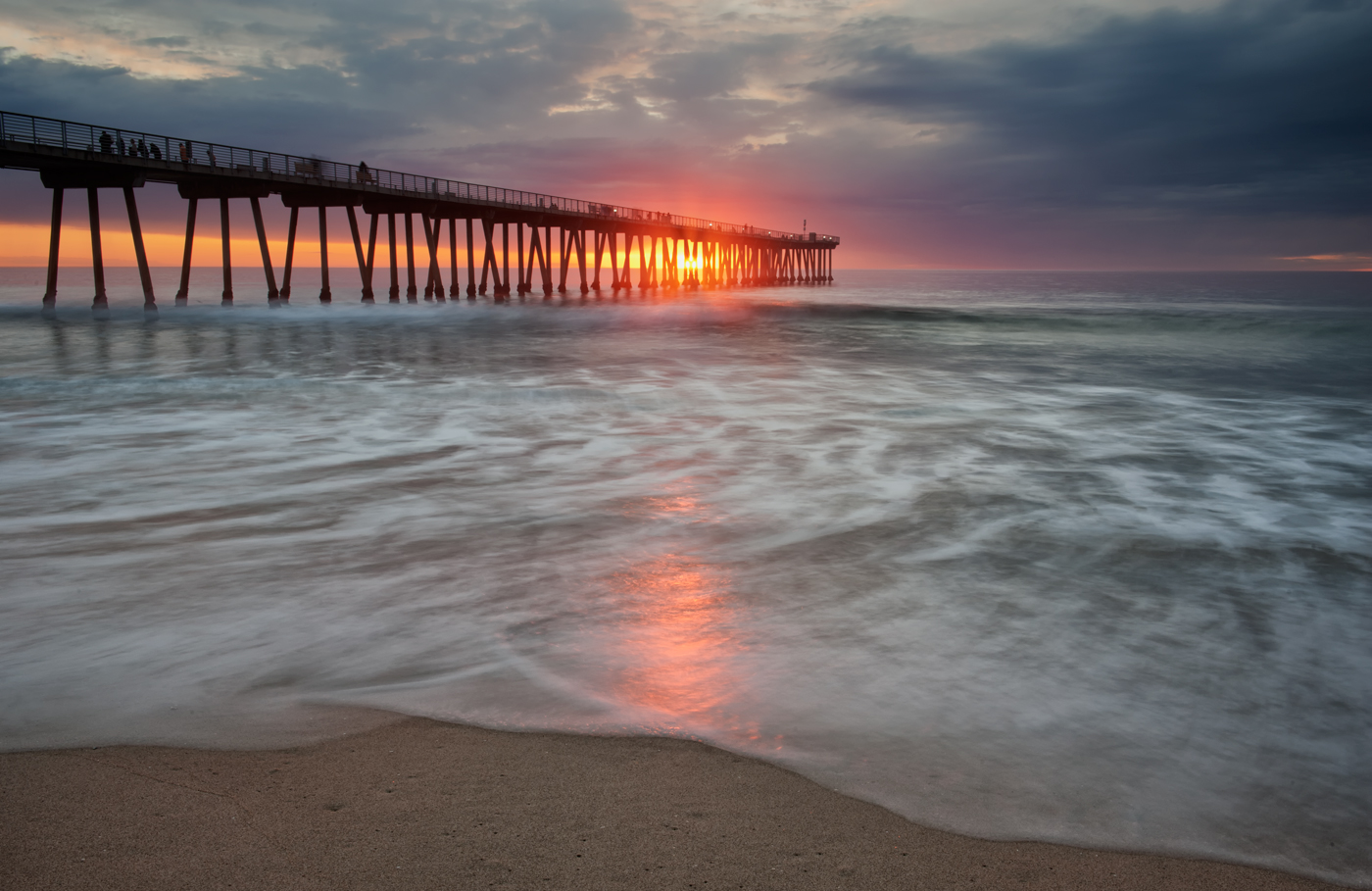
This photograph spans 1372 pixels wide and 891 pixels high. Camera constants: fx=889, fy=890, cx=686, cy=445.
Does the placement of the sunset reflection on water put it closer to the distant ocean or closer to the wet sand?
the distant ocean

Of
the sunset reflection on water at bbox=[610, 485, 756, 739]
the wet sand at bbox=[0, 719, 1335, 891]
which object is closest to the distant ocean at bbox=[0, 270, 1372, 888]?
the sunset reflection on water at bbox=[610, 485, 756, 739]

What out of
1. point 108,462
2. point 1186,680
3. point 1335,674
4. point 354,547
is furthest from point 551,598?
point 108,462

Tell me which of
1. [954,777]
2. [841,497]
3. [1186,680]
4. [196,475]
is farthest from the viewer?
[196,475]

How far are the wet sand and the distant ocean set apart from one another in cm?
15

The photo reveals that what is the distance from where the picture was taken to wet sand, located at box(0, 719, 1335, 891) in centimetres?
232

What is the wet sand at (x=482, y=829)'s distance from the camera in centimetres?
232

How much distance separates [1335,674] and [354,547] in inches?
206

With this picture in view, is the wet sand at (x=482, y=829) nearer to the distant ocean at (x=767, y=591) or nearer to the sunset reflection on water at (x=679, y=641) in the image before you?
the distant ocean at (x=767, y=591)

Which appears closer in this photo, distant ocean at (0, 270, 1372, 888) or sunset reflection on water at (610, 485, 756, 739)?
distant ocean at (0, 270, 1372, 888)

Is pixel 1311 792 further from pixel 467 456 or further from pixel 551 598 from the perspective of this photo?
pixel 467 456

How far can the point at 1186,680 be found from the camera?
375 cm

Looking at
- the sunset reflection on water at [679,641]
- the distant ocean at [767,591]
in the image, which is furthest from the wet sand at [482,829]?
the sunset reflection on water at [679,641]

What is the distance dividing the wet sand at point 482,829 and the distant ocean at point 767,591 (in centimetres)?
15

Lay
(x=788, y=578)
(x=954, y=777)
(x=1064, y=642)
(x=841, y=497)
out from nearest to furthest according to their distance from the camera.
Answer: (x=954, y=777)
(x=1064, y=642)
(x=788, y=578)
(x=841, y=497)
